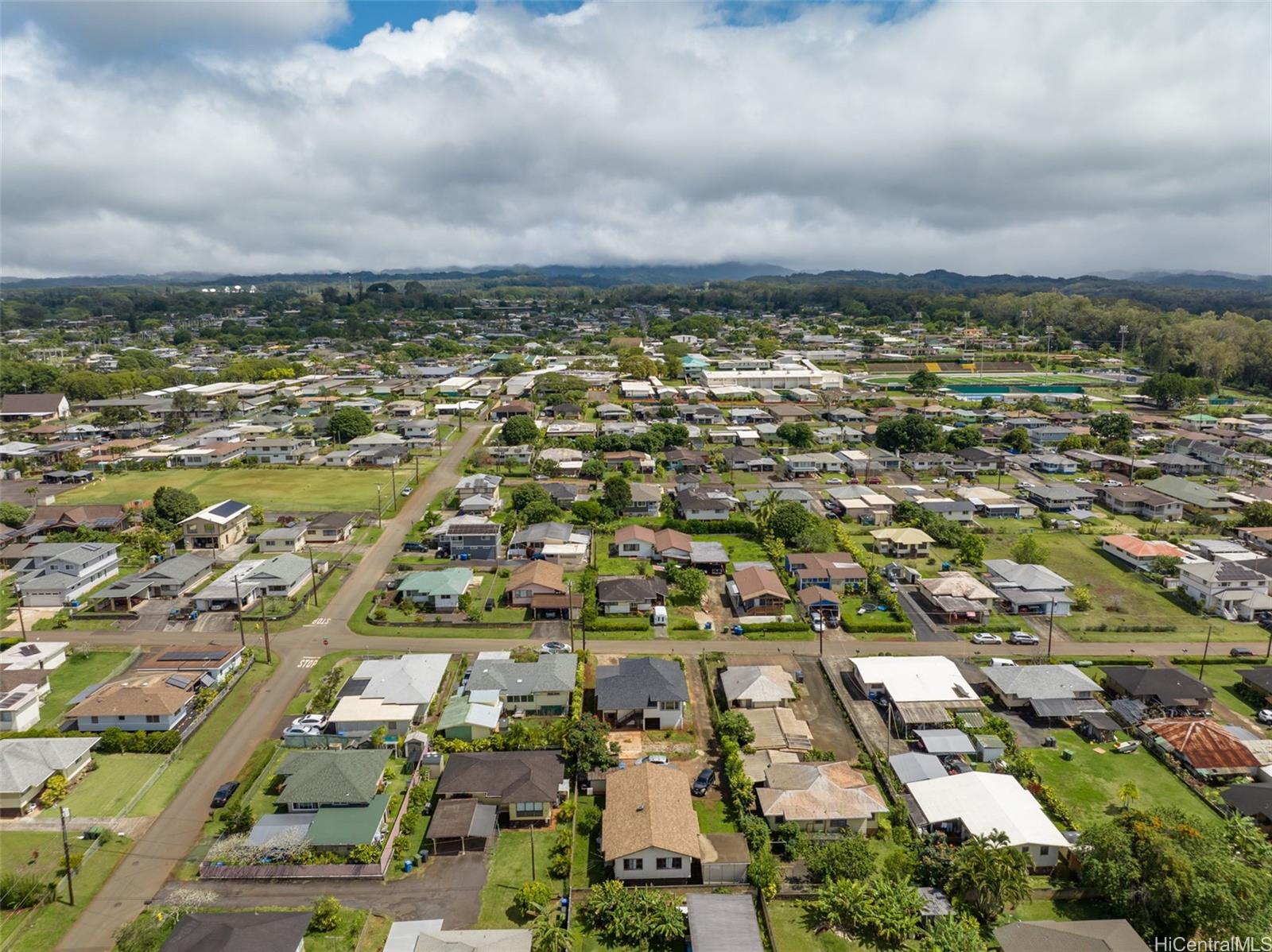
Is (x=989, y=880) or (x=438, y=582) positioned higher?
(x=438, y=582)

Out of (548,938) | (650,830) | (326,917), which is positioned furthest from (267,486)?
(548,938)

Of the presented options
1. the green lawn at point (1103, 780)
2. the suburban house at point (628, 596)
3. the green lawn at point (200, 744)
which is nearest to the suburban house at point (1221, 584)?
the green lawn at point (1103, 780)

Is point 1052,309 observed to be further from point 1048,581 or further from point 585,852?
point 585,852

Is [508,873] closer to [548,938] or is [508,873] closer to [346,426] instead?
[548,938]

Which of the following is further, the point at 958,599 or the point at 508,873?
the point at 958,599

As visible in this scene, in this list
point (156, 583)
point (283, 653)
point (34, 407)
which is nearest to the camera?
point (283, 653)

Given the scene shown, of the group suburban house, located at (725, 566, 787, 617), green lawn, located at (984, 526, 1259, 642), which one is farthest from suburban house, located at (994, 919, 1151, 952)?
green lawn, located at (984, 526, 1259, 642)
